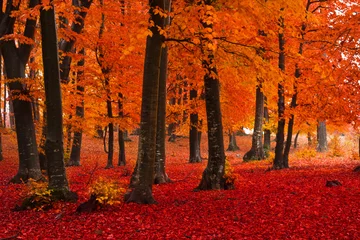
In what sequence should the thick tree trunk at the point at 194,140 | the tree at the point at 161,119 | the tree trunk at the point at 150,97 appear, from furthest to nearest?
the thick tree trunk at the point at 194,140, the tree at the point at 161,119, the tree trunk at the point at 150,97

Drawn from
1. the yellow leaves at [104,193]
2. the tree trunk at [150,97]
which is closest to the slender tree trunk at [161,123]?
the tree trunk at [150,97]

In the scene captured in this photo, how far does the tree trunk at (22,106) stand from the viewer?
12.2 m

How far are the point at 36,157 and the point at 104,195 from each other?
626 cm

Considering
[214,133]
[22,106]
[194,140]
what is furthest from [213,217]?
[194,140]

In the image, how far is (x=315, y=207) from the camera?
7.53 metres

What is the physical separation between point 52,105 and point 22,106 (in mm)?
4621

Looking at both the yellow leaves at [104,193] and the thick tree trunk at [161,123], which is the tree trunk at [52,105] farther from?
the thick tree trunk at [161,123]

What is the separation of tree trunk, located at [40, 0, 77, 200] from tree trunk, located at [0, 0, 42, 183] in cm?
415

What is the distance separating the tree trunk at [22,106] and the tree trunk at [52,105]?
4.15 m

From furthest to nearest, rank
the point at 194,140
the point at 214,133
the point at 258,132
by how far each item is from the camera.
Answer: the point at 194,140, the point at 258,132, the point at 214,133

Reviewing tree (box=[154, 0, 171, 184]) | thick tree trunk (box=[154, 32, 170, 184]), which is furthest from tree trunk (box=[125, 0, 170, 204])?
thick tree trunk (box=[154, 32, 170, 184])

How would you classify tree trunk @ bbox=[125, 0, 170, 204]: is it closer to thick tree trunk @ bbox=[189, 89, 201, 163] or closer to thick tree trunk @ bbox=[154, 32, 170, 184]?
thick tree trunk @ bbox=[154, 32, 170, 184]

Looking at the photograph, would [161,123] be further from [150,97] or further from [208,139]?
[150,97]

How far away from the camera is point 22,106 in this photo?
12312 mm
